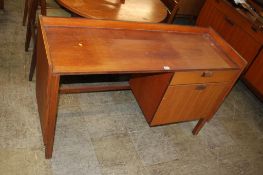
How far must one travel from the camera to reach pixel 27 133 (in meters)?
1.90

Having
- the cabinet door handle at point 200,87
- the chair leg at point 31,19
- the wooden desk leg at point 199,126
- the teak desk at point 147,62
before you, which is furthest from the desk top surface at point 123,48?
the chair leg at point 31,19

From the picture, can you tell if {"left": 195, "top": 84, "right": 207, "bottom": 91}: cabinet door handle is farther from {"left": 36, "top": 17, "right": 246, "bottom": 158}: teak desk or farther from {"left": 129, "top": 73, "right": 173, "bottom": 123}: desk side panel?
{"left": 129, "top": 73, "right": 173, "bottom": 123}: desk side panel

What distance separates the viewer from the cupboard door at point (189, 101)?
182cm

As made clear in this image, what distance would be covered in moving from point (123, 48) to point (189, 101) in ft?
2.07

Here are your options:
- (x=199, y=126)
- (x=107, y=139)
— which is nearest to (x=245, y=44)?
(x=199, y=126)

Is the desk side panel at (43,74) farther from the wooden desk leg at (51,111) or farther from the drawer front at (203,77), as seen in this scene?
the drawer front at (203,77)

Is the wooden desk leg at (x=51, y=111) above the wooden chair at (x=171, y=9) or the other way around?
the other way around

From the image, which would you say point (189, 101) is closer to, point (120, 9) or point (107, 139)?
point (107, 139)

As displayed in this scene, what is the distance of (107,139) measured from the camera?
204 centimetres

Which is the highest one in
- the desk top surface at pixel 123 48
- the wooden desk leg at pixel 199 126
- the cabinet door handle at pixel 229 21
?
the desk top surface at pixel 123 48

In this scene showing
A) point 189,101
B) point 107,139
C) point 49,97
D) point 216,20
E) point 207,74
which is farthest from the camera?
point 216,20

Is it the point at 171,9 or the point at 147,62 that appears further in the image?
the point at 171,9

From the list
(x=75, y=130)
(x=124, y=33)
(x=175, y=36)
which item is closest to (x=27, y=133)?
(x=75, y=130)

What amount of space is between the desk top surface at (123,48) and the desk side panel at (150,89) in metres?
0.18
